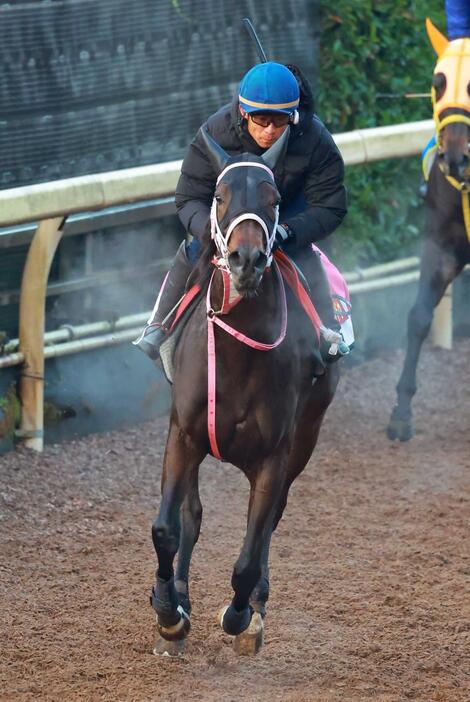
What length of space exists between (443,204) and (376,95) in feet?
4.79

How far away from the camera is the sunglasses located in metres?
5.09

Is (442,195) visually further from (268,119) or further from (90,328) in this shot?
(268,119)

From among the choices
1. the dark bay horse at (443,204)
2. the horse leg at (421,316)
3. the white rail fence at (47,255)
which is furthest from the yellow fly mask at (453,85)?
the white rail fence at (47,255)

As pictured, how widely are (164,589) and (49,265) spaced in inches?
94.5

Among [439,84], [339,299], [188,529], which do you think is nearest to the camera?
[188,529]

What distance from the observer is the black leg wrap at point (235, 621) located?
523 centimetres

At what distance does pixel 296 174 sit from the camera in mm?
5473

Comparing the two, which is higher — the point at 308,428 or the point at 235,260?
the point at 235,260

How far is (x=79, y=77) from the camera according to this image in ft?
24.9

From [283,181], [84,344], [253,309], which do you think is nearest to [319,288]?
[283,181]

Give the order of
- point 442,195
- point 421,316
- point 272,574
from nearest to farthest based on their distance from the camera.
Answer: point 272,574 → point 442,195 → point 421,316

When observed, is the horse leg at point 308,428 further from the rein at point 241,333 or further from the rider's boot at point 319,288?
the rein at point 241,333

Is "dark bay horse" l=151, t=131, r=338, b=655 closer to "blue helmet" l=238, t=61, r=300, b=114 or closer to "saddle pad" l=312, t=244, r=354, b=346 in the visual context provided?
"blue helmet" l=238, t=61, r=300, b=114

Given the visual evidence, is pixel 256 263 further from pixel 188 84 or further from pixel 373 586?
pixel 188 84
